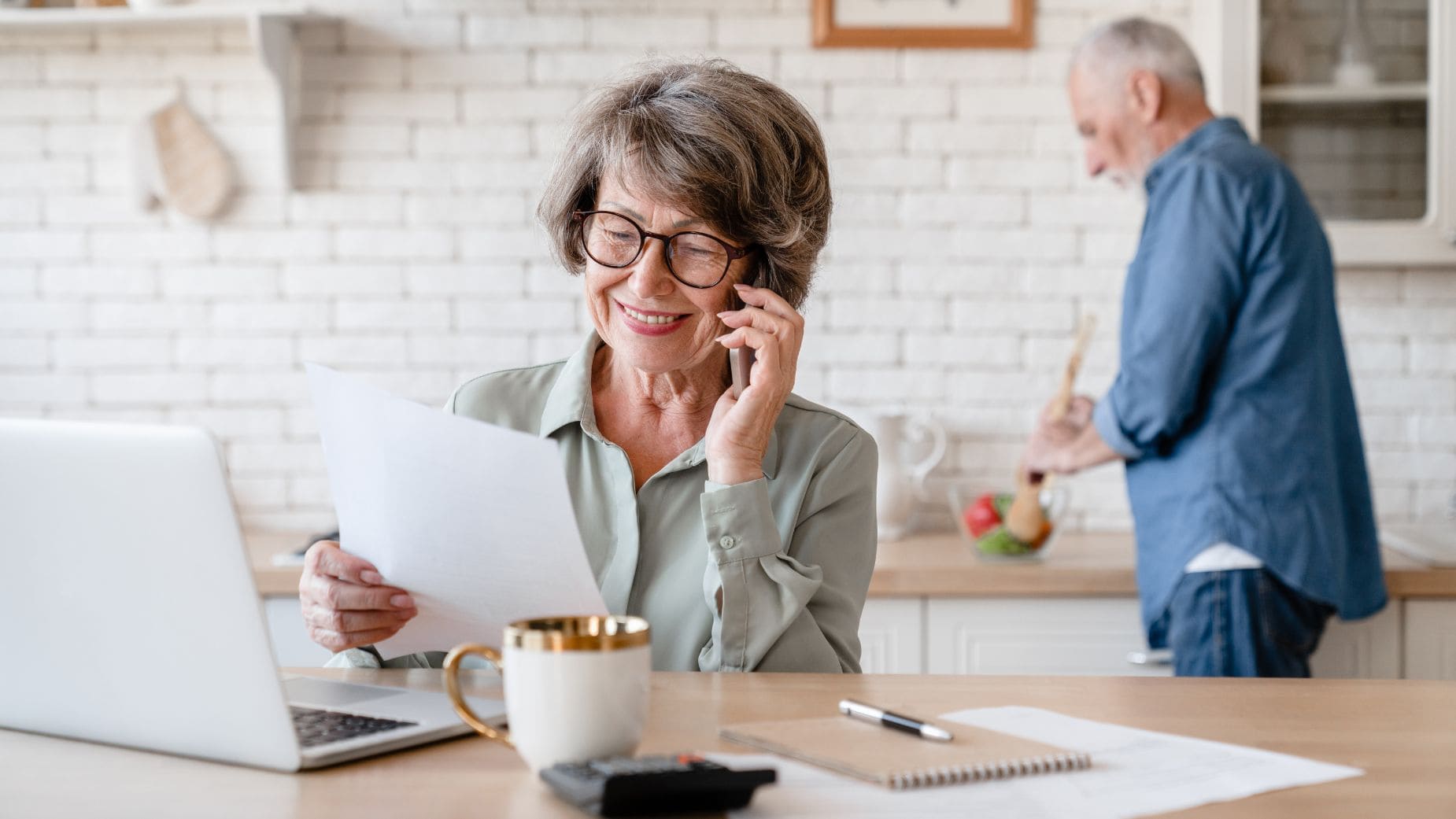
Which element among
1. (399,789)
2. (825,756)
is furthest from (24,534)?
(825,756)

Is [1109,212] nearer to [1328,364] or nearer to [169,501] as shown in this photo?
[1328,364]

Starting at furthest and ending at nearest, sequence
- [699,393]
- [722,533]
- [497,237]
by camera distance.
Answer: [497,237] → [699,393] → [722,533]

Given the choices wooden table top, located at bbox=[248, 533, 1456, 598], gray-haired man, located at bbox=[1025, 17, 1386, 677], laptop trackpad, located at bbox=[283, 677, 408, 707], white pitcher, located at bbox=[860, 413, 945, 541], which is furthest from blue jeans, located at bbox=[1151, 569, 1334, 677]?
laptop trackpad, located at bbox=[283, 677, 408, 707]

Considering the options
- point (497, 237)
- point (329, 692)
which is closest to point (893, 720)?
point (329, 692)

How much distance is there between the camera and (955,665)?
2553mm

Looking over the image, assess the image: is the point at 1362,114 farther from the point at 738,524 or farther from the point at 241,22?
the point at 241,22

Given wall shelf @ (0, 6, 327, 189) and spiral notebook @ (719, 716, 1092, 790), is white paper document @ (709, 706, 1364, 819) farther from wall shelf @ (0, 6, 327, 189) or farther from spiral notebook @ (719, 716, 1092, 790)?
wall shelf @ (0, 6, 327, 189)

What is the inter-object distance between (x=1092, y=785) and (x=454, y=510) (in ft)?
1.80

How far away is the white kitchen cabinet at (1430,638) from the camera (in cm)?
253

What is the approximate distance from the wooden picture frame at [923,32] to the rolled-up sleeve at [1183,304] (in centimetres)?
73

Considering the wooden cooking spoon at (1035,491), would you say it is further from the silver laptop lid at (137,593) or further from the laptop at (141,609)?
the silver laptop lid at (137,593)

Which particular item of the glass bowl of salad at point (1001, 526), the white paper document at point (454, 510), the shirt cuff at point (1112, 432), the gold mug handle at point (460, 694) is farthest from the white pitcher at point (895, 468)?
the gold mug handle at point (460, 694)

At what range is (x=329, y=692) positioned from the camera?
4.00ft

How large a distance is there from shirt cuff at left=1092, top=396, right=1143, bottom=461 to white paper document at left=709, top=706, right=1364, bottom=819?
1.42m
